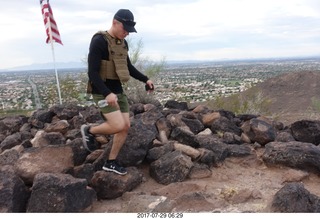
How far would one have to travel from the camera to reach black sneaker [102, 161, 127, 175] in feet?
15.3

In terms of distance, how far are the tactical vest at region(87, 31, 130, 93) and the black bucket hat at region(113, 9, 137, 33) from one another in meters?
0.22

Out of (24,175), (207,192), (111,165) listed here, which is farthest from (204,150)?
(24,175)

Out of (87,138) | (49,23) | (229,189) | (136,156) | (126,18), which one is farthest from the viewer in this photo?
(49,23)

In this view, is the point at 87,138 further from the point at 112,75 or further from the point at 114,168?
the point at 112,75

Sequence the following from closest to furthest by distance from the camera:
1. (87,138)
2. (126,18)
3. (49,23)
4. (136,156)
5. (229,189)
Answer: (126,18), (229,189), (87,138), (136,156), (49,23)

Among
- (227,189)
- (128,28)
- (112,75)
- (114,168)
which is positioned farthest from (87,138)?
(227,189)

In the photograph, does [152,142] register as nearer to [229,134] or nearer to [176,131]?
[176,131]

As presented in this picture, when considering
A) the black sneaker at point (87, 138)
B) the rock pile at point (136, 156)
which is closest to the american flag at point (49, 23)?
the rock pile at point (136, 156)

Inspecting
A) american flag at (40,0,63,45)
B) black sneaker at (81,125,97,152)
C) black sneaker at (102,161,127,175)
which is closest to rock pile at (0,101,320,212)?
black sneaker at (102,161,127,175)

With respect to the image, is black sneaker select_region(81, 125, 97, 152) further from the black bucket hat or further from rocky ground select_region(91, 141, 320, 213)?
the black bucket hat

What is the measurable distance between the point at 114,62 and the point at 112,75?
0.51ft

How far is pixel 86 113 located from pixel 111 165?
116 inches

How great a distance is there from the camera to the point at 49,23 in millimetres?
10062

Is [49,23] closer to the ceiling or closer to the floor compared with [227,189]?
closer to the ceiling
